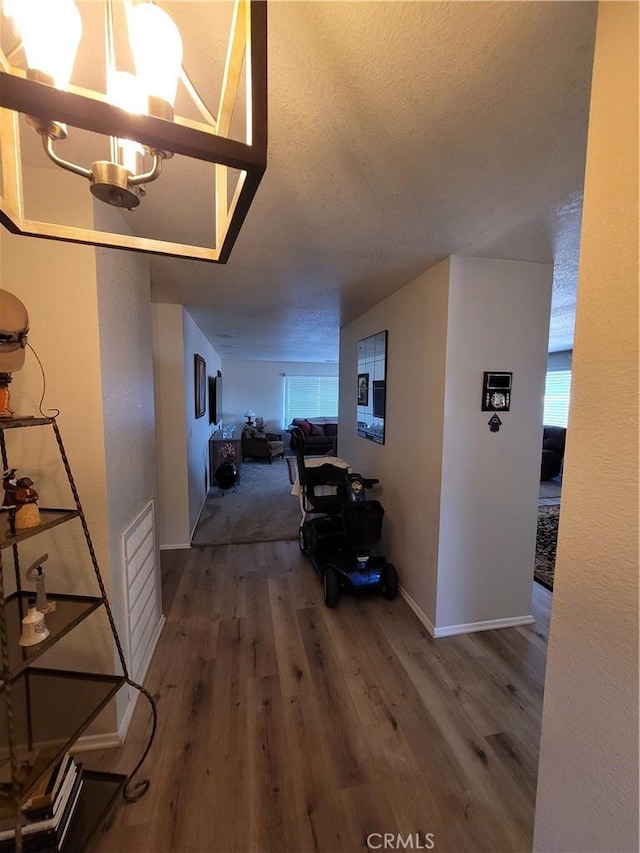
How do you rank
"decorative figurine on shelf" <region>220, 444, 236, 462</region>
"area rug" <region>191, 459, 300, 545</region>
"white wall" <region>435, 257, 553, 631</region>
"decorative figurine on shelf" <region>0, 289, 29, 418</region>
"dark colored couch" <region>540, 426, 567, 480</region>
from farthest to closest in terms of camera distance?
"dark colored couch" <region>540, 426, 567, 480</region>
"decorative figurine on shelf" <region>220, 444, 236, 462</region>
"area rug" <region>191, 459, 300, 545</region>
"white wall" <region>435, 257, 553, 631</region>
"decorative figurine on shelf" <region>0, 289, 29, 418</region>

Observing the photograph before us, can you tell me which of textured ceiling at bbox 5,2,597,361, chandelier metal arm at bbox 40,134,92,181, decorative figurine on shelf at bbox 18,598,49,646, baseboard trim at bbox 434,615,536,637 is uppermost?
textured ceiling at bbox 5,2,597,361

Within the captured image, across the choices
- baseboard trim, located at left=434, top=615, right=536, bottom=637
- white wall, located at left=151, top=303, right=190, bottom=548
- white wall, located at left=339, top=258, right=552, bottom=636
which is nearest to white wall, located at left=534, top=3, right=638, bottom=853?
white wall, located at left=339, top=258, right=552, bottom=636

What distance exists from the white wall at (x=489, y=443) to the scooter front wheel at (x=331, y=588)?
698mm

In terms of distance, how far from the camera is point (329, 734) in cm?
158

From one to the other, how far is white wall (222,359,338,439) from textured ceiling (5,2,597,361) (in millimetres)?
6354

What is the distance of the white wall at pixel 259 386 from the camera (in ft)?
28.1

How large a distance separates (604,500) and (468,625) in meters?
2.01

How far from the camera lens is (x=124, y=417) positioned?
1.65 metres

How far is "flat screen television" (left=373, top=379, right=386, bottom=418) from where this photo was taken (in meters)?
3.02

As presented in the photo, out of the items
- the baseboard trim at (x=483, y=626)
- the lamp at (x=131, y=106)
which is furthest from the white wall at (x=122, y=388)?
the baseboard trim at (x=483, y=626)

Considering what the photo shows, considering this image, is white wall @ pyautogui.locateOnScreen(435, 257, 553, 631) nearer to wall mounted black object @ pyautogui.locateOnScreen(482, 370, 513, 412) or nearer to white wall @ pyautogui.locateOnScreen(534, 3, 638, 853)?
wall mounted black object @ pyautogui.locateOnScreen(482, 370, 513, 412)

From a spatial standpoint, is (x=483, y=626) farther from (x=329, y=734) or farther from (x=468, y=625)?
(x=329, y=734)

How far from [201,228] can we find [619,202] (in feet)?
5.43

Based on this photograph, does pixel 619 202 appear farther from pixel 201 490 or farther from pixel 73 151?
pixel 201 490
